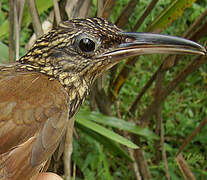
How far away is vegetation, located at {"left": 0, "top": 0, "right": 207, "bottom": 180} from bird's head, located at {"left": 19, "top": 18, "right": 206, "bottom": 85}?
0.40m

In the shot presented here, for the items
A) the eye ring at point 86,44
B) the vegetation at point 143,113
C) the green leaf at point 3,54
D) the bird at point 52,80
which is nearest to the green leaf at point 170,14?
the vegetation at point 143,113

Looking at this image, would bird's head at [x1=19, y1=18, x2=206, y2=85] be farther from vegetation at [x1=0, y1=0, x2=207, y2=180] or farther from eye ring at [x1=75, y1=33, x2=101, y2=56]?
vegetation at [x1=0, y1=0, x2=207, y2=180]

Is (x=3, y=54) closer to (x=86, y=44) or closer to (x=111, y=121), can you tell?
(x=86, y=44)

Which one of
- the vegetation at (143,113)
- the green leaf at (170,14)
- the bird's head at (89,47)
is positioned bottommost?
the vegetation at (143,113)

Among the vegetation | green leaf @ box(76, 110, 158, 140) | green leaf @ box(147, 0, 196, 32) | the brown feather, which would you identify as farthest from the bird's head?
green leaf @ box(76, 110, 158, 140)

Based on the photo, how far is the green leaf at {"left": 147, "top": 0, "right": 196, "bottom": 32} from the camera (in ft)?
7.50

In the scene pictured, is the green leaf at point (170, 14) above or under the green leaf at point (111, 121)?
above

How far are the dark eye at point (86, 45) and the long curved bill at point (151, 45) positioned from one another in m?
0.07

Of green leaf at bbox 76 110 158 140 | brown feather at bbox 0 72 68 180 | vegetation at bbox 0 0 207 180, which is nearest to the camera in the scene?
brown feather at bbox 0 72 68 180

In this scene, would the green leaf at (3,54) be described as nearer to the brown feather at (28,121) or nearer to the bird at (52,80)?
the bird at (52,80)

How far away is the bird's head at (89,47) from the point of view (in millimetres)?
1791

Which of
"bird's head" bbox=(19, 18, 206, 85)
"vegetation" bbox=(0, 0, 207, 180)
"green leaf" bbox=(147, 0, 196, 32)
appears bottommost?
"vegetation" bbox=(0, 0, 207, 180)

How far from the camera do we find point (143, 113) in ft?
9.96

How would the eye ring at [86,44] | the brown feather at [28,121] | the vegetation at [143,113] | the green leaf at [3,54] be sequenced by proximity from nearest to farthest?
the brown feather at [28,121]
the eye ring at [86,44]
the green leaf at [3,54]
the vegetation at [143,113]
